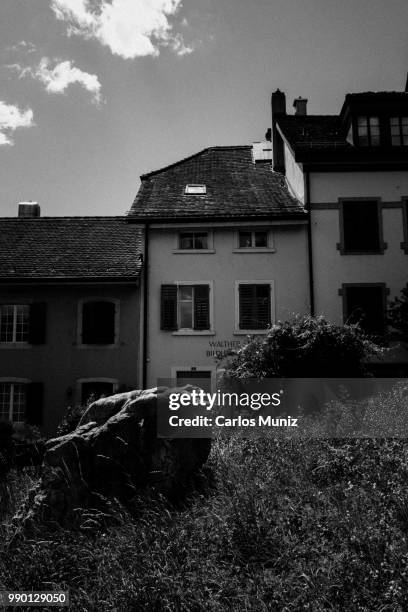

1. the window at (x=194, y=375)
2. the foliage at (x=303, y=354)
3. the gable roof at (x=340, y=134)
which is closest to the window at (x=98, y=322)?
the window at (x=194, y=375)

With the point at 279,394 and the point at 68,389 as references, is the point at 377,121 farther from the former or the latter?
the point at 68,389

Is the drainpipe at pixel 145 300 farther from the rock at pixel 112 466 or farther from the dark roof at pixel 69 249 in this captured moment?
the rock at pixel 112 466

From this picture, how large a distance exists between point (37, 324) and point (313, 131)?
13.0 meters

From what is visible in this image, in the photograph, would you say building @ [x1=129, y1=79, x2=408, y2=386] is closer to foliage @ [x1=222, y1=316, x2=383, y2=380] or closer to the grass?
foliage @ [x1=222, y1=316, x2=383, y2=380]

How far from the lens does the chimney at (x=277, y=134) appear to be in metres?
23.0

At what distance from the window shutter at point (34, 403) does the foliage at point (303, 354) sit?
8.39m

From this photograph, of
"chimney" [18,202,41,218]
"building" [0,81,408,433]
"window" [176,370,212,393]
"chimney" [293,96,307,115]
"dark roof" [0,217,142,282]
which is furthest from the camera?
"chimney" [293,96,307,115]

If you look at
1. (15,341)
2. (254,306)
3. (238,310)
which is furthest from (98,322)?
(254,306)

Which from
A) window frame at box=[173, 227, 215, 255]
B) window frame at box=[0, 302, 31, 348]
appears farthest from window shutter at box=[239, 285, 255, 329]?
window frame at box=[0, 302, 31, 348]

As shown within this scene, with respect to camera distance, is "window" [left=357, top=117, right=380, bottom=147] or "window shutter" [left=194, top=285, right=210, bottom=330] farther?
"window" [left=357, top=117, right=380, bottom=147]

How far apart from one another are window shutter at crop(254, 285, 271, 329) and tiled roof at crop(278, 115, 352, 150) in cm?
511

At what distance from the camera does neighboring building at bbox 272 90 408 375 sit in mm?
19125

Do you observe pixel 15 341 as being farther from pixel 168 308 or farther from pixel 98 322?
pixel 168 308

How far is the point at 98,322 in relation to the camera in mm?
19344
